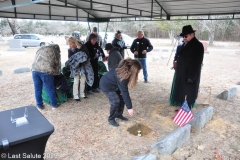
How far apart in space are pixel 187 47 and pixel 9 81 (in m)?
5.56

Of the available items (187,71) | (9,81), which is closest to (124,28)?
(9,81)

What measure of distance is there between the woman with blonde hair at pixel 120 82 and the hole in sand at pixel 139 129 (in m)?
0.28

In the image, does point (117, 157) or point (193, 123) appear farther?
point (193, 123)

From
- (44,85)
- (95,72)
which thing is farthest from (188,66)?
(44,85)

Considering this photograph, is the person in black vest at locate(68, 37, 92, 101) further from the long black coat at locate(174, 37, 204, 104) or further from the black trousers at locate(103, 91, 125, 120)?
the long black coat at locate(174, 37, 204, 104)

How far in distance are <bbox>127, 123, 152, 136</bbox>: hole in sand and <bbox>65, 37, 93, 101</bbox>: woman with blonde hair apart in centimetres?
156

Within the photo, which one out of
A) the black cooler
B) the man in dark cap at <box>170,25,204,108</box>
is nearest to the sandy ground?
the man in dark cap at <box>170,25,204,108</box>

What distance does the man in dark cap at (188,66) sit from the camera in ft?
10.7

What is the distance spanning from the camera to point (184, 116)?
10.4 feet

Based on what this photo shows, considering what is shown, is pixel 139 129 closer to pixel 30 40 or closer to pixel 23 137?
pixel 23 137

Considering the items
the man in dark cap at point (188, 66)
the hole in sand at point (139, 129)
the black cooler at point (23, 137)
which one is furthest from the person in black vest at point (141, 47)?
the black cooler at point (23, 137)

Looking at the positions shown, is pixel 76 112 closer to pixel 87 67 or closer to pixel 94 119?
pixel 94 119

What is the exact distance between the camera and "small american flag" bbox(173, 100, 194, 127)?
122 inches

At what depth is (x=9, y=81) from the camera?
6191mm
